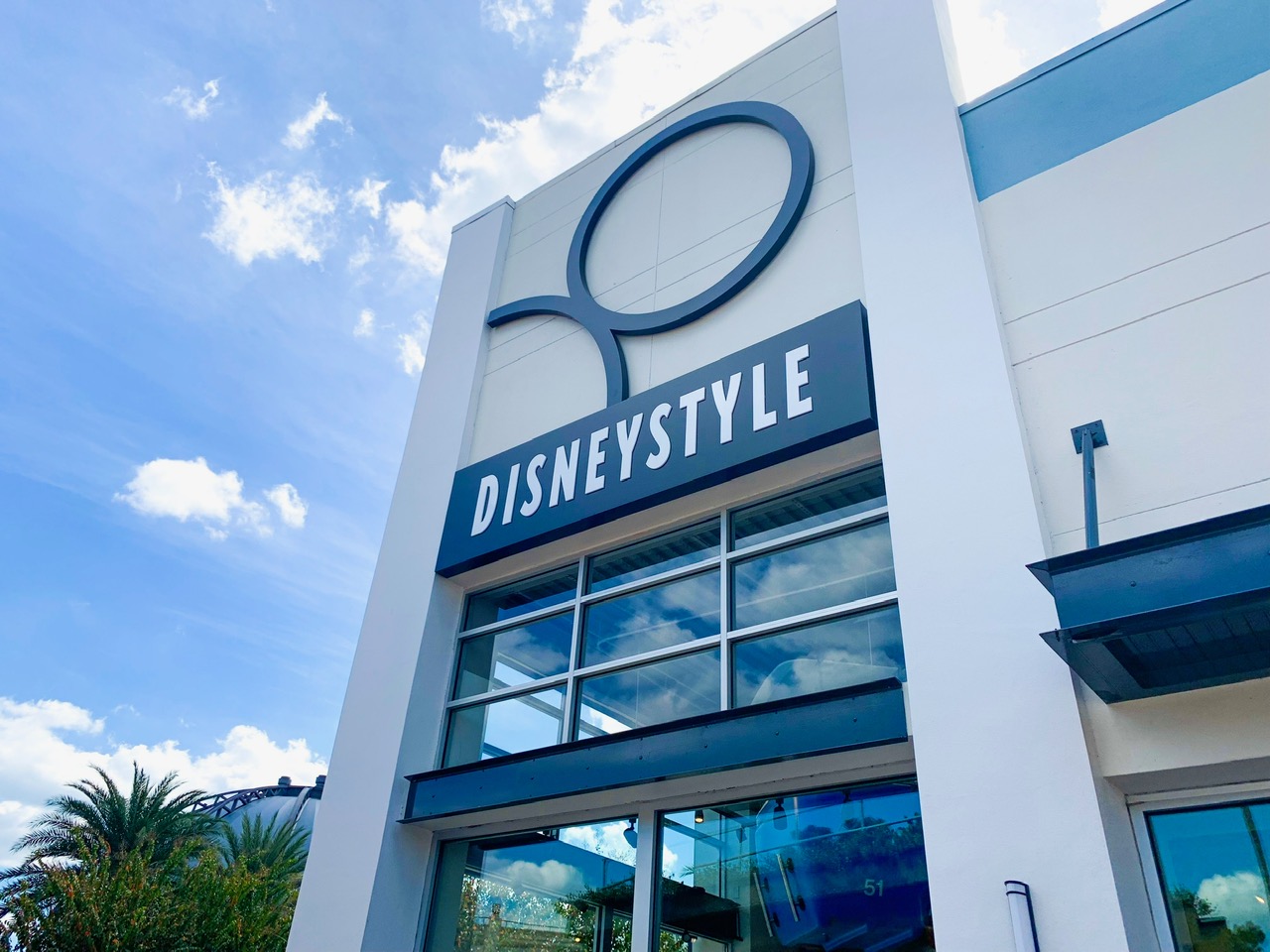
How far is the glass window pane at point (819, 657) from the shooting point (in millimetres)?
5793

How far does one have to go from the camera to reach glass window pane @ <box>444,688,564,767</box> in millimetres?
7371

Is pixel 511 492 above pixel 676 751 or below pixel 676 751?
above

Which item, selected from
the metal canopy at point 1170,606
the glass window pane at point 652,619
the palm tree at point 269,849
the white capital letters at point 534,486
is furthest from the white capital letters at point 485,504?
the palm tree at point 269,849

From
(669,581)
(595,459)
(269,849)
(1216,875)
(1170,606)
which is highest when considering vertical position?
(269,849)

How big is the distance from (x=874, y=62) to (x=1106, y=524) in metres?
4.63

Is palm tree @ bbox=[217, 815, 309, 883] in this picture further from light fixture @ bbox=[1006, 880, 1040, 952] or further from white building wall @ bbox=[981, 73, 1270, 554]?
white building wall @ bbox=[981, 73, 1270, 554]

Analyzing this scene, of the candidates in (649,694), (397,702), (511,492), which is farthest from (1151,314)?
(397,702)

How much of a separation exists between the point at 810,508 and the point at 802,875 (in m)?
2.46

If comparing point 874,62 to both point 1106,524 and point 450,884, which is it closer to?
point 1106,524

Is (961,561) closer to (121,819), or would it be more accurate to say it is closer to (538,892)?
(538,892)

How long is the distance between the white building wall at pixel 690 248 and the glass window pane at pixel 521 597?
4.58 feet

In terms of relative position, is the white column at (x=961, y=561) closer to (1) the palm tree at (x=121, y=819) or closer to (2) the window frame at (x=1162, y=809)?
(2) the window frame at (x=1162, y=809)

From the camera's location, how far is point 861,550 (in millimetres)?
6281

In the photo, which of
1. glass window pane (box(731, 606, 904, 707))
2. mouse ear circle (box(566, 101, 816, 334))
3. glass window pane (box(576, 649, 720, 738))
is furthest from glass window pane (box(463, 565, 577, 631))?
mouse ear circle (box(566, 101, 816, 334))
